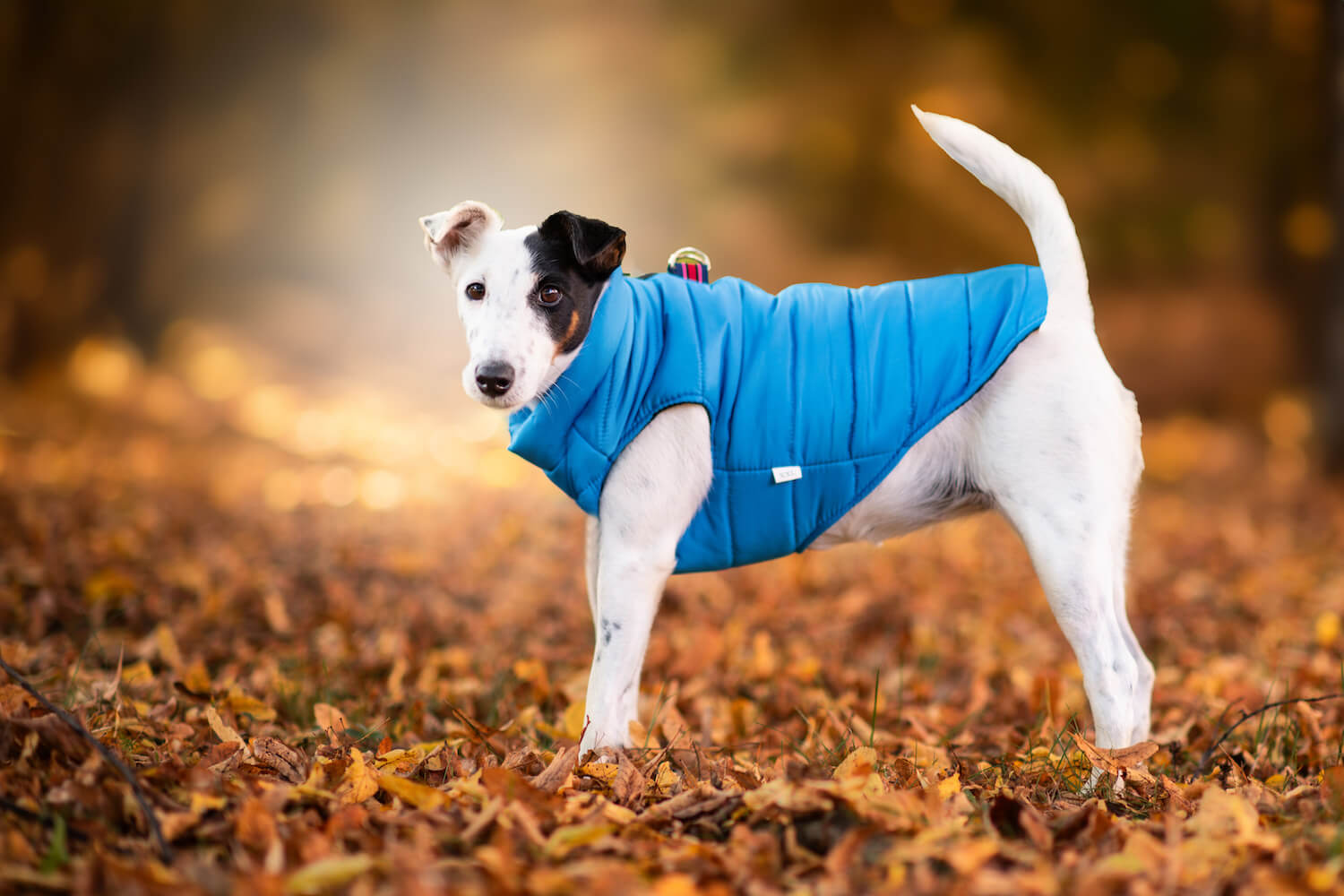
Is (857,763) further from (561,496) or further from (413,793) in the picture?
(561,496)

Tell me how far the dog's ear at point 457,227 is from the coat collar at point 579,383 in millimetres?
445

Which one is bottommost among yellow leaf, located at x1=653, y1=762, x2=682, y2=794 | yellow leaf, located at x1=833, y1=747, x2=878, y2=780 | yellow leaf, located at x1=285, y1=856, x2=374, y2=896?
yellow leaf, located at x1=653, y1=762, x2=682, y2=794

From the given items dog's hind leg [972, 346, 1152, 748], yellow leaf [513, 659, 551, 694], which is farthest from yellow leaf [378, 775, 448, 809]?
dog's hind leg [972, 346, 1152, 748]

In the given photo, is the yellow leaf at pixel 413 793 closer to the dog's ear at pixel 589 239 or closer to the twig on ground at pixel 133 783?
the twig on ground at pixel 133 783

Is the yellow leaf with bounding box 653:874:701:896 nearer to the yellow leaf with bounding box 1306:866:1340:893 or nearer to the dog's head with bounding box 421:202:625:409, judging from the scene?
the yellow leaf with bounding box 1306:866:1340:893

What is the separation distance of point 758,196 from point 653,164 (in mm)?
1582

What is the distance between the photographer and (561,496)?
29.8 feet

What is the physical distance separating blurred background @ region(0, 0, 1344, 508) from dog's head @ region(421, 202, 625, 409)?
657 cm

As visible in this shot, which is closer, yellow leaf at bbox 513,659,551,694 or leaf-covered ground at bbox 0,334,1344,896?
leaf-covered ground at bbox 0,334,1344,896

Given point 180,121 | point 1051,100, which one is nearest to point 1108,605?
point 1051,100

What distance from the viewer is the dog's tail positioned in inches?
121

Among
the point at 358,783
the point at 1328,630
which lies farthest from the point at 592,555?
the point at 1328,630

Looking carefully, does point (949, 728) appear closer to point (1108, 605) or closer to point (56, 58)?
point (1108, 605)

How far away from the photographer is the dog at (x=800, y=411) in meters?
2.89
